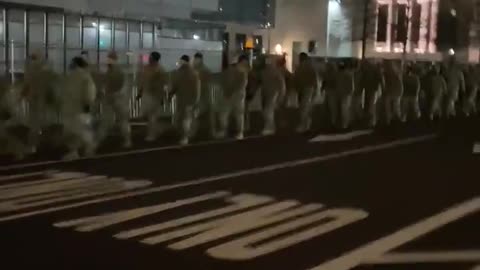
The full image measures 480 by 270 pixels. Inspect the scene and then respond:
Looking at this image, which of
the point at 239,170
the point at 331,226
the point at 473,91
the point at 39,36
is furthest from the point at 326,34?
the point at 331,226

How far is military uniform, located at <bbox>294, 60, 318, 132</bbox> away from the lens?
69.7 ft

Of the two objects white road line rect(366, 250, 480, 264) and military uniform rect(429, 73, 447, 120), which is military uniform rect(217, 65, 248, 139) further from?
white road line rect(366, 250, 480, 264)

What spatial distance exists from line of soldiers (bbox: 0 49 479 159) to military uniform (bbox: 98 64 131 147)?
0.07 feet

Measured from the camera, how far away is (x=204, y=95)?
1923cm

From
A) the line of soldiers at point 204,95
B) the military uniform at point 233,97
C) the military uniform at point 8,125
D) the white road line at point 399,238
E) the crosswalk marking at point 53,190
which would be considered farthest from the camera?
the military uniform at point 233,97

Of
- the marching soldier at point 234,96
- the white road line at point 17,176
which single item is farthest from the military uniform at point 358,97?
the white road line at point 17,176

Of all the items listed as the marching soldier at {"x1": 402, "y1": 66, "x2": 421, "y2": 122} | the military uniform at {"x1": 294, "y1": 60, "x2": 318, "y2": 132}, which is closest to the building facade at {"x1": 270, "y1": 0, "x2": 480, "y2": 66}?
the marching soldier at {"x1": 402, "y1": 66, "x2": 421, "y2": 122}

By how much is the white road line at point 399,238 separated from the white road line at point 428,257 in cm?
11

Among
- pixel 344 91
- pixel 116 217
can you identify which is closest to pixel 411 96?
pixel 344 91

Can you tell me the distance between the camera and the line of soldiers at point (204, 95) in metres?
14.9

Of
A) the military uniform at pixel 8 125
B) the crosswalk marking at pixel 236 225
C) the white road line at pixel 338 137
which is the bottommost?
the white road line at pixel 338 137

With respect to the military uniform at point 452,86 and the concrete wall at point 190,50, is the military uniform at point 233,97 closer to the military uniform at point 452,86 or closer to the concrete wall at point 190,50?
the military uniform at point 452,86

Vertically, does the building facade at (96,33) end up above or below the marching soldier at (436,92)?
above

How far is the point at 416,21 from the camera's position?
53.9 metres
